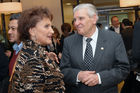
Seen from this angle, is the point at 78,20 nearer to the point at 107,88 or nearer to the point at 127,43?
the point at 107,88

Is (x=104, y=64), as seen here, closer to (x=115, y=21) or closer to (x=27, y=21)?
(x=27, y=21)

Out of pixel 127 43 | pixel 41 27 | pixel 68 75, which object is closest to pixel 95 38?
pixel 68 75

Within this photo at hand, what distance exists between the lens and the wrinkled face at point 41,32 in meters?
1.83

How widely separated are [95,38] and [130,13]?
9216 millimetres

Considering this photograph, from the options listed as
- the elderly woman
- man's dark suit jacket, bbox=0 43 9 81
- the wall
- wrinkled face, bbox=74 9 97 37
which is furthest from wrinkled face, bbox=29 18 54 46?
A: the wall

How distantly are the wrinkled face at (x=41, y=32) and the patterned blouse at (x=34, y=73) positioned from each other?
0.24ft

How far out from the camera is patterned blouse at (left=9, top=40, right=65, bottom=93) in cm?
165

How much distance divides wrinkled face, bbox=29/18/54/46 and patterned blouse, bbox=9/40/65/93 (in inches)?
2.9

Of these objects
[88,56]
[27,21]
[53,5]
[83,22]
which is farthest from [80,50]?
[53,5]

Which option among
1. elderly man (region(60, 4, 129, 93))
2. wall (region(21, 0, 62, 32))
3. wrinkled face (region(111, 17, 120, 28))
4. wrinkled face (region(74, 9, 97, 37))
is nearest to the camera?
elderly man (region(60, 4, 129, 93))

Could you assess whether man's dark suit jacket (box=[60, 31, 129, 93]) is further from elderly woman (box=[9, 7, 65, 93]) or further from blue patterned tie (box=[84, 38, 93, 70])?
elderly woman (box=[9, 7, 65, 93])

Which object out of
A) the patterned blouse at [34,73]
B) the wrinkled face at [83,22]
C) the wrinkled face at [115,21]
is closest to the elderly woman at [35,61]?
the patterned blouse at [34,73]

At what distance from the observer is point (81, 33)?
2477 millimetres

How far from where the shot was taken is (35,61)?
5.49ft
